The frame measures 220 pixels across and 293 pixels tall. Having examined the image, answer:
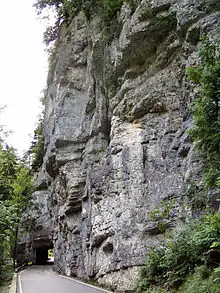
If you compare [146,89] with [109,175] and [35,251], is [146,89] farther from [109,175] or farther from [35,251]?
[35,251]

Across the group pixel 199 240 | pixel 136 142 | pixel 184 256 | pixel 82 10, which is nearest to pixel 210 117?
pixel 199 240

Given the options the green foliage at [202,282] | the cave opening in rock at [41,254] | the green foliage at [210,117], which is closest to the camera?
the green foliage at [202,282]

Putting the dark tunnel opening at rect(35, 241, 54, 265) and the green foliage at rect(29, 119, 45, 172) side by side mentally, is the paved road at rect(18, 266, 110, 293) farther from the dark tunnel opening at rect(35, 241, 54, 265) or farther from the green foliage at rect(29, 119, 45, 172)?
the green foliage at rect(29, 119, 45, 172)

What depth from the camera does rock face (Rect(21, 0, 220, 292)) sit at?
1166 centimetres

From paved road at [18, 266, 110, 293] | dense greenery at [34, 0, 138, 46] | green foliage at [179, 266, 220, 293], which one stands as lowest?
paved road at [18, 266, 110, 293]

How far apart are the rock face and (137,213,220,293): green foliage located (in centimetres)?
175

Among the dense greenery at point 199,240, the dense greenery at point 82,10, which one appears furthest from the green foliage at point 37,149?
the dense greenery at point 199,240

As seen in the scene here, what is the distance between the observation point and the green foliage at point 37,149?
116 feet

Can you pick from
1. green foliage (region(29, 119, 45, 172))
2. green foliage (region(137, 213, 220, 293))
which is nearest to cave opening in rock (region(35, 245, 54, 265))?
green foliage (region(29, 119, 45, 172))

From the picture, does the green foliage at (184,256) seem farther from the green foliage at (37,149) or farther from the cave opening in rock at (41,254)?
the green foliage at (37,149)

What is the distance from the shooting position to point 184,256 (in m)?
7.85

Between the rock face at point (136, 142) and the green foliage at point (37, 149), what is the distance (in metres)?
15.1

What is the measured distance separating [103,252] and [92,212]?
202cm

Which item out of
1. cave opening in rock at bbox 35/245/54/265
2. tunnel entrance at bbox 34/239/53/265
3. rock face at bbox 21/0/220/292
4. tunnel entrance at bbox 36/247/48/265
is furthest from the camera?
tunnel entrance at bbox 36/247/48/265
